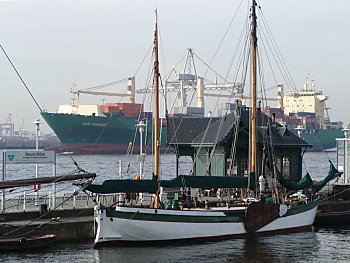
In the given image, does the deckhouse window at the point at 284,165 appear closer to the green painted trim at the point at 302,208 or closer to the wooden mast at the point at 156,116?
the green painted trim at the point at 302,208

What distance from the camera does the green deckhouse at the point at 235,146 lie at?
38.8 metres

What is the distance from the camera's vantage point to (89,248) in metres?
27.9

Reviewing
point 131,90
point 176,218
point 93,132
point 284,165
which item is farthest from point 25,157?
point 131,90

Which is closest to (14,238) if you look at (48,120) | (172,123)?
(172,123)

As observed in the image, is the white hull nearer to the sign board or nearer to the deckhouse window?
the sign board

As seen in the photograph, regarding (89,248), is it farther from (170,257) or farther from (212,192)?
(212,192)

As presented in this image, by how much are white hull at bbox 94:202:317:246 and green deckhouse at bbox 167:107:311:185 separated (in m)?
7.98

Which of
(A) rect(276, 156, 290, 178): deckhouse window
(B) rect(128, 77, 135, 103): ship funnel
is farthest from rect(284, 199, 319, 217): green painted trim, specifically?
(B) rect(128, 77, 135, 103): ship funnel

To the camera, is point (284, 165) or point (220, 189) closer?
point (220, 189)

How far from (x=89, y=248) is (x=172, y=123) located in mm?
19092

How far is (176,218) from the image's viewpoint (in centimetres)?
2889

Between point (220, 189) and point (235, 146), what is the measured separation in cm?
416

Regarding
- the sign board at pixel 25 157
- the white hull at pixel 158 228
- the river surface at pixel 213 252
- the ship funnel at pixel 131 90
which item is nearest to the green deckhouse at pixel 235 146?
the white hull at pixel 158 228

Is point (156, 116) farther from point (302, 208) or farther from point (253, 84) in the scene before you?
point (302, 208)
